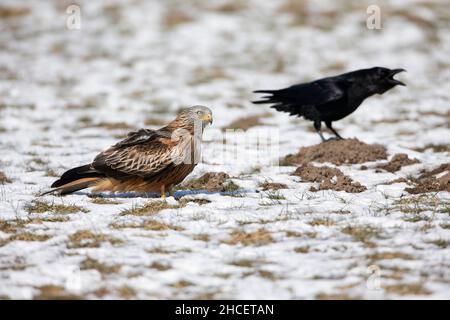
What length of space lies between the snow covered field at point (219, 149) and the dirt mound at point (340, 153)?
19 centimetres

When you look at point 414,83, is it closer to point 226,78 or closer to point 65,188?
point 226,78

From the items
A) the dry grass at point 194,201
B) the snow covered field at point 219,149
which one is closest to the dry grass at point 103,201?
the snow covered field at point 219,149

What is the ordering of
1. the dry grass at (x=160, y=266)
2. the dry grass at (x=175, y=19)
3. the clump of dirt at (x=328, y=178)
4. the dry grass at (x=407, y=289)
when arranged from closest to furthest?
the dry grass at (x=407, y=289)
the dry grass at (x=160, y=266)
the clump of dirt at (x=328, y=178)
the dry grass at (x=175, y=19)

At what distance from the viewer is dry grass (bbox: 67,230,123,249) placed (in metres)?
5.51

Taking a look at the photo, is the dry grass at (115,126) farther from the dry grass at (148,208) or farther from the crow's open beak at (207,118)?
the dry grass at (148,208)

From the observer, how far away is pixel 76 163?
9.42 m

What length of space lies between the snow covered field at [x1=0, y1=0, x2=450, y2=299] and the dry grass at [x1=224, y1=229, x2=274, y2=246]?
0.06 ft

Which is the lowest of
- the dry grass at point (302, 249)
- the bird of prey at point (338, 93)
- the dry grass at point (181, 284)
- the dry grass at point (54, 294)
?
the dry grass at point (54, 294)

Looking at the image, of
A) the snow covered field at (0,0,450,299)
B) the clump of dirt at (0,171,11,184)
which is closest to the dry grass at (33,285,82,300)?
the snow covered field at (0,0,450,299)

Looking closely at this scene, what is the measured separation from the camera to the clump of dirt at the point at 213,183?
7898 mm

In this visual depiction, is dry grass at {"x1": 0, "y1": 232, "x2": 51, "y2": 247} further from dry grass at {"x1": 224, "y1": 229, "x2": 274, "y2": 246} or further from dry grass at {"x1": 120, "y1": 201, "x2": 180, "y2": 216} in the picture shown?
dry grass at {"x1": 224, "y1": 229, "x2": 274, "y2": 246}

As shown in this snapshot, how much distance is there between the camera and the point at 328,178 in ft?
26.8

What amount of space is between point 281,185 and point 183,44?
12.3m

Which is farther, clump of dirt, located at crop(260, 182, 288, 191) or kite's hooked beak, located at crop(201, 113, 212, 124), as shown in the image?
clump of dirt, located at crop(260, 182, 288, 191)
